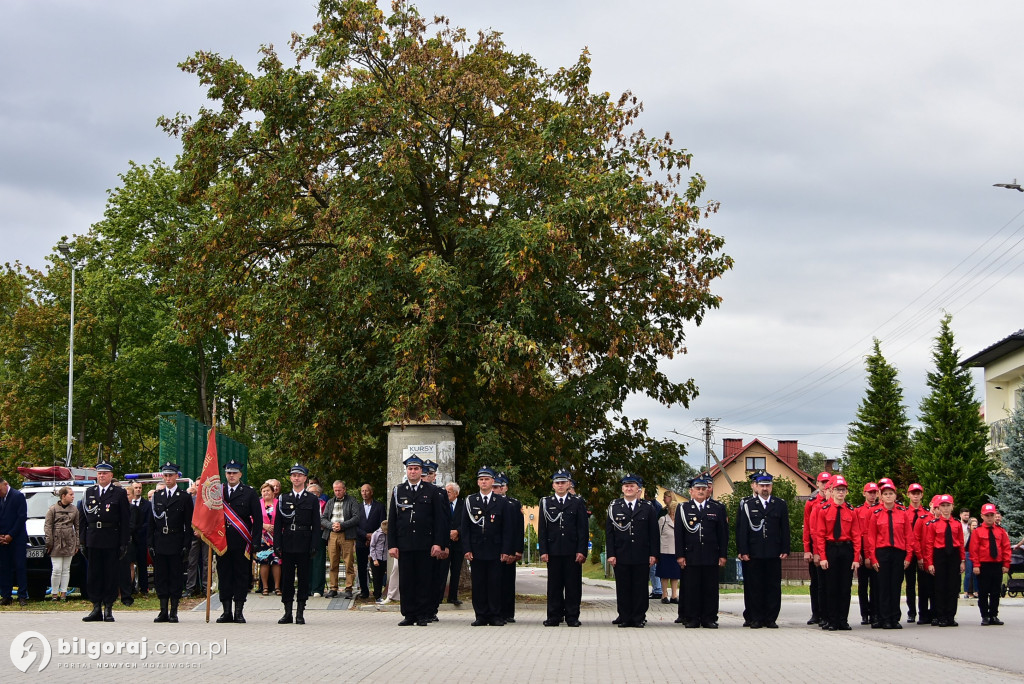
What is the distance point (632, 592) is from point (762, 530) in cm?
187

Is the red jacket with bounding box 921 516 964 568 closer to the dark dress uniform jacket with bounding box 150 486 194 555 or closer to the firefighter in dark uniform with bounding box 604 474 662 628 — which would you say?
the firefighter in dark uniform with bounding box 604 474 662 628

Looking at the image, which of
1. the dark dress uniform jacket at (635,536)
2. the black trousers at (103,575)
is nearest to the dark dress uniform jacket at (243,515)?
the black trousers at (103,575)

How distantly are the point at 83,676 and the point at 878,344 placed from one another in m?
52.9

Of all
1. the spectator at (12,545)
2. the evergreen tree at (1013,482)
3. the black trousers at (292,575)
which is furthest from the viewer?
the evergreen tree at (1013,482)

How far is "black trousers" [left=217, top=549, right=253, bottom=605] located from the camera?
50.7 ft

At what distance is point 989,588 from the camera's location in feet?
58.9

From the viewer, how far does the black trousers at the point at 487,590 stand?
16.2 meters

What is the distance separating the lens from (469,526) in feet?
54.4

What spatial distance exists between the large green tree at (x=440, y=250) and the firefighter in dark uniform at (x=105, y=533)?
5777 mm

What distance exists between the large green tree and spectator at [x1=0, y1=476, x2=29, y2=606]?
18.5 ft

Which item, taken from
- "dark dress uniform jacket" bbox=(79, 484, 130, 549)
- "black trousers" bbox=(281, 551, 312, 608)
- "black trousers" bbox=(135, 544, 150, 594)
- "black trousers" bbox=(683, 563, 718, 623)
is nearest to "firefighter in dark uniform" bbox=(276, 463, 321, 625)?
"black trousers" bbox=(281, 551, 312, 608)

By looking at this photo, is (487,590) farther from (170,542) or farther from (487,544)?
(170,542)

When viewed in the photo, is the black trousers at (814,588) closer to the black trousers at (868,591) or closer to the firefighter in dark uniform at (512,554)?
the black trousers at (868,591)

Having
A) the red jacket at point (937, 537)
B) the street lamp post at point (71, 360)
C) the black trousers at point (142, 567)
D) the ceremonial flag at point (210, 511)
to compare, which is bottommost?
the black trousers at point (142, 567)
